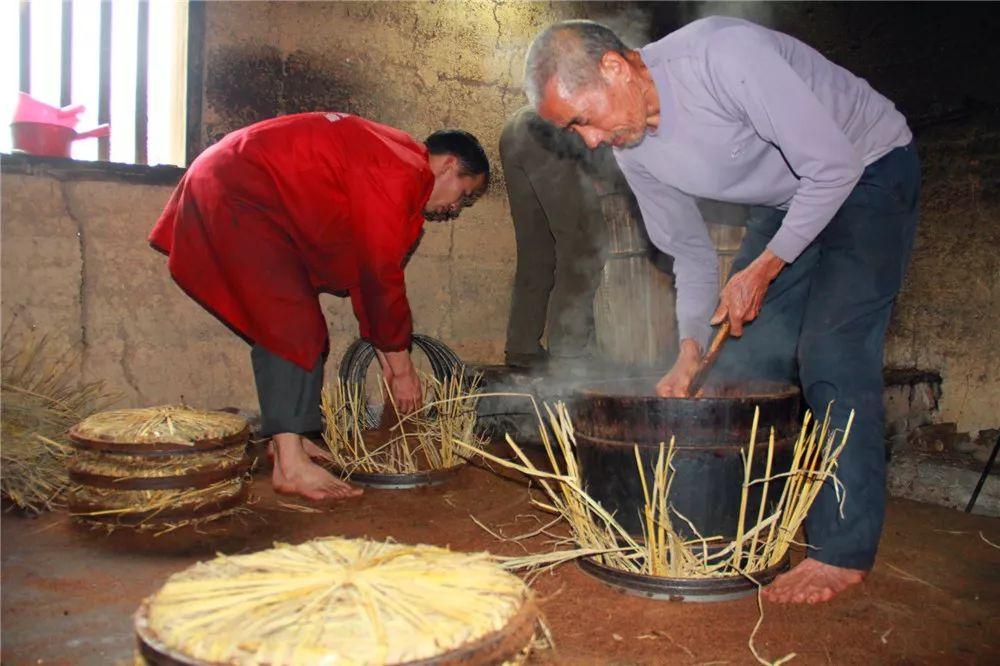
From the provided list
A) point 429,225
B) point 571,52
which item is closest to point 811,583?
point 571,52

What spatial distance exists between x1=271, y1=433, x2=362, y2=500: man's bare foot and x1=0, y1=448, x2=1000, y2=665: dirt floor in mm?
154

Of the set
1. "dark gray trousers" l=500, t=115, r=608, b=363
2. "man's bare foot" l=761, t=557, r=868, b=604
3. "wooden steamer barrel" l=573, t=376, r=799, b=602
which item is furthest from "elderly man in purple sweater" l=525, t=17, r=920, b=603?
"dark gray trousers" l=500, t=115, r=608, b=363

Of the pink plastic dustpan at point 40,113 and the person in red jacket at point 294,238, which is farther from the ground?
the pink plastic dustpan at point 40,113

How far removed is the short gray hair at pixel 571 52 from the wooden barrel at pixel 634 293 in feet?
7.60

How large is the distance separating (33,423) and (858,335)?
3.15 meters

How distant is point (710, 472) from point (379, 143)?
2.05 meters

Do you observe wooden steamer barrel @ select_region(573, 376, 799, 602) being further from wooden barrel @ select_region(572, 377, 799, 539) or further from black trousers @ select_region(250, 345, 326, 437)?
black trousers @ select_region(250, 345, 326, 437)

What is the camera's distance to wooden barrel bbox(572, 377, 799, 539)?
2.29 metres

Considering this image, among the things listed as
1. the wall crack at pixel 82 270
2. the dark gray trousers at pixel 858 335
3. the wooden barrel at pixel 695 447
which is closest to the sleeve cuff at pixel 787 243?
the dark gray trousers at pixel 858 335

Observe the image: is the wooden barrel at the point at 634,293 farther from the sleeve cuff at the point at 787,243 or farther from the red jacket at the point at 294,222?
the sleeve cuff at the point at 787,243

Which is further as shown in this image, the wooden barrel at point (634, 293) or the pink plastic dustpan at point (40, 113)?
the wooden barrel at point (634, 293)

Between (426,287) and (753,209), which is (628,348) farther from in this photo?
(753,209)

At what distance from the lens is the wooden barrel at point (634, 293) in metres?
4.47

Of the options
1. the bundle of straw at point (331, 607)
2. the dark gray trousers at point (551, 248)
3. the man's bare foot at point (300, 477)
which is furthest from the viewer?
the dark gray trousers at point (551, 248)
